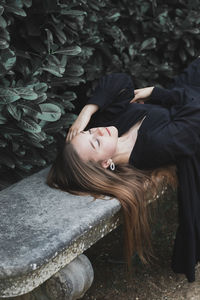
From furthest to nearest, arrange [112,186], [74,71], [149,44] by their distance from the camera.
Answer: [149,44]
[74,71]
[112,186]

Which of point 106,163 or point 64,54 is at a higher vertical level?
point 64,54

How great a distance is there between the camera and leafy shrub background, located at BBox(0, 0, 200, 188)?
106 inches

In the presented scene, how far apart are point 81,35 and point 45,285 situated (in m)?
1.87

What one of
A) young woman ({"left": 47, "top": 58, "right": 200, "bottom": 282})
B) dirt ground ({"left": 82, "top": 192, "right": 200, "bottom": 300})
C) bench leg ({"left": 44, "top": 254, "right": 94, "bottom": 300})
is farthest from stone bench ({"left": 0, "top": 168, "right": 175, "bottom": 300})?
dirt ground ({"left": 82, "top": 192, "right": 200, "bottom": 300})

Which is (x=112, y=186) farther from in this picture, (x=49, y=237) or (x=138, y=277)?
(x=138, y=277)

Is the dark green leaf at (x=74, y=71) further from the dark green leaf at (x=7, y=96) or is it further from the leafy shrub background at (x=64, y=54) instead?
the dark green leaf at (x=7, y=96)

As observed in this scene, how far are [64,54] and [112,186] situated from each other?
38.7 inches

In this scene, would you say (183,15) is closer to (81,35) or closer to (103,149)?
(81,35)

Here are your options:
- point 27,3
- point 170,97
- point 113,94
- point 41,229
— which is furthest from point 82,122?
point 41,229

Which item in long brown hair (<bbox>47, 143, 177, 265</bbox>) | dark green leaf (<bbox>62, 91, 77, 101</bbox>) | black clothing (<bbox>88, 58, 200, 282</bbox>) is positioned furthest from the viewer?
dark green leaf (<bbox>62, 91, 77, 101</bbox>)

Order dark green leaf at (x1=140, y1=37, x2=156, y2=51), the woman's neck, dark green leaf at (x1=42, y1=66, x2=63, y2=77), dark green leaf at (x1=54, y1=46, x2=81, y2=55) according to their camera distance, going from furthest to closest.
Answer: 1. dark green leaf at (x1=140, y1=37, x2=156, y2=51)
2. dark green leaf at (x1=54, y1=46, x2=81, y2=55)
3. dark green leaf at (x1=42, y1=66, x2=63, y2=77)
4. the woman's neck

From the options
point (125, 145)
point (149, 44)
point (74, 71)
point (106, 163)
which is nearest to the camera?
point (106, 163)

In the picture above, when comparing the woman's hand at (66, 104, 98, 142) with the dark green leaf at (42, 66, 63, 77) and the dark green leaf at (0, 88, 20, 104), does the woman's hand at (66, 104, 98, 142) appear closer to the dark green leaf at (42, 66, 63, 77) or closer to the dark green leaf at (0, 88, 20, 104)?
the dark green leaf at (42, 66, 63, 77)

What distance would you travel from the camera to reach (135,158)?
276cm
